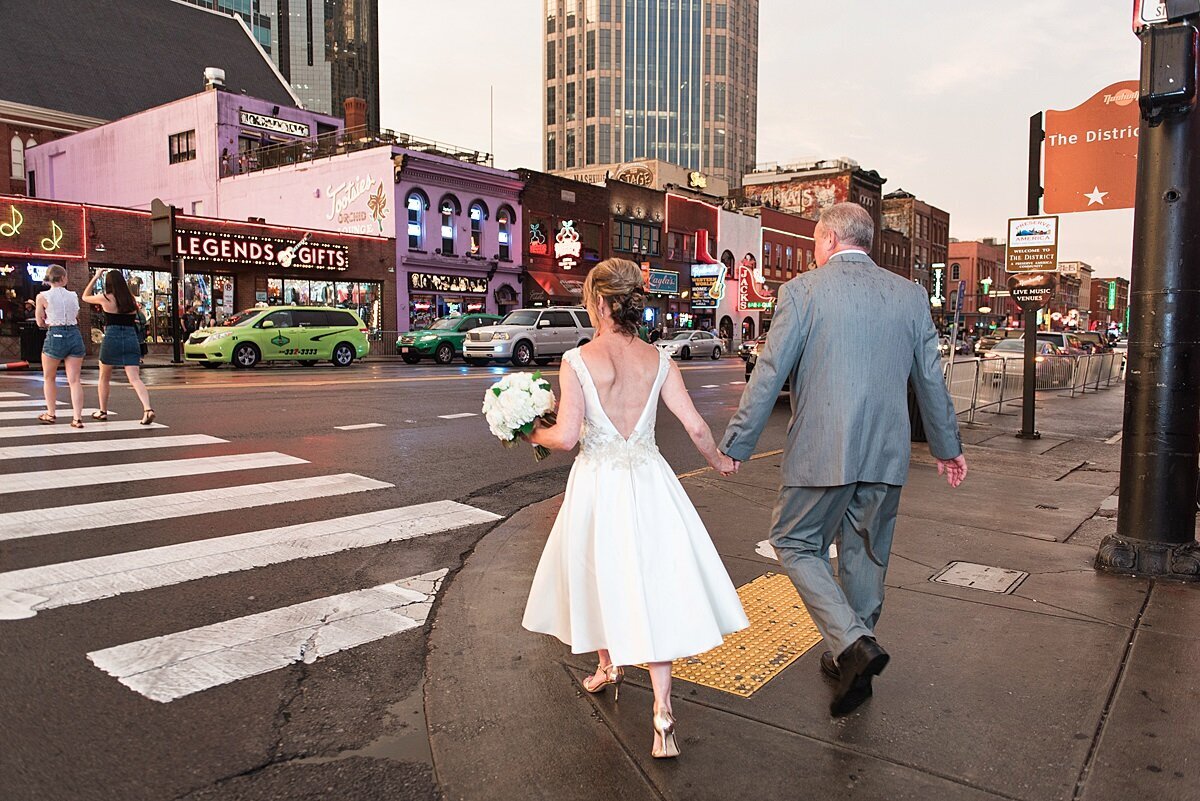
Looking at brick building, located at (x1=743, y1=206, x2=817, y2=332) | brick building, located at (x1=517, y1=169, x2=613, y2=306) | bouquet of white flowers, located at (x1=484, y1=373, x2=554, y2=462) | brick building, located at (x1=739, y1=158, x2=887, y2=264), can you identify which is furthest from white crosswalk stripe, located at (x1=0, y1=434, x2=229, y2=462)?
brick building, located at (x1=739, y1=158, x2=887, y2=264)

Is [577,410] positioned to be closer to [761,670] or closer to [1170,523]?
[761,670]

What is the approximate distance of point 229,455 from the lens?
8383mm

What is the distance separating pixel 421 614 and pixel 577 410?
1.84 m

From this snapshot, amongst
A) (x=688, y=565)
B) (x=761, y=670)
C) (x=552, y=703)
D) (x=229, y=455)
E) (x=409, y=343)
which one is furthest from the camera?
(x=409, y=343)

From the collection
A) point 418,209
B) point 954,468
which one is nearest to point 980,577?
point 954,468

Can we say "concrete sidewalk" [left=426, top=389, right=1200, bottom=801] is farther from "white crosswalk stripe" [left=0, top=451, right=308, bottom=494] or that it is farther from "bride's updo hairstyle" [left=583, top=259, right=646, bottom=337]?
"white crosswalk stripe" [left=0, top=451, right=308, bottom=494]

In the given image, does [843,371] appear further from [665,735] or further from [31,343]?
[31,343]

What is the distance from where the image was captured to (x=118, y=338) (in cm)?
1021

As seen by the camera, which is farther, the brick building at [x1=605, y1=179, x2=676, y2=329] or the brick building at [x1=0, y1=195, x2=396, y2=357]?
the brick building at [x1=605, y1=179, x2=676, y2=329]

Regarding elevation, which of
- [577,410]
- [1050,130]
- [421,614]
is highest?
[1050,130]

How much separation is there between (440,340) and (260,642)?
24952 millimetres

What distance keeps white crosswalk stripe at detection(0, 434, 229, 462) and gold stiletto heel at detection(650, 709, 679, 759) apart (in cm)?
729

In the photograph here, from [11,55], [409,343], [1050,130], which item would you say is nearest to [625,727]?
[1050,130]

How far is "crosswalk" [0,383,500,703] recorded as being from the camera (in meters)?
3.81
